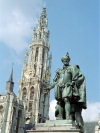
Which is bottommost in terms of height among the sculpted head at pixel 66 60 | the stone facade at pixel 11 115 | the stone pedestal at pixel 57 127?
the stone pedestal at pixel 57 127

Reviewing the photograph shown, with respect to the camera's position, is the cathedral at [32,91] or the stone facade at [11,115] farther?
the cathedral at [32,91]

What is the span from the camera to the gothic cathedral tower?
8009 cm

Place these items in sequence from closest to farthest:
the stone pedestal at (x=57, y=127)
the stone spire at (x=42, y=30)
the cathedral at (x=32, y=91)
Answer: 1. the stone pedestal at (x=57, y=127)
2. the cathedral at (x=32, y=91)
3. the stone spire at (x=42, y=30)

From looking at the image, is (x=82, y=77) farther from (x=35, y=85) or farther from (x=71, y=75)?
(x=35, y=85)

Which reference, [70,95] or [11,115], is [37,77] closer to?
[11,115]

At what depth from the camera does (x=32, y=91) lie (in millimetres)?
83375

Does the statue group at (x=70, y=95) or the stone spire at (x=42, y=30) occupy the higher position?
the stone spire at (x=42, y=30)

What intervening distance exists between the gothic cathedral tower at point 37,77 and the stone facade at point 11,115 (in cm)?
651

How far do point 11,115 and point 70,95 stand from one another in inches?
2350

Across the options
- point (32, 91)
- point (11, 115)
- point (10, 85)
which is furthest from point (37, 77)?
point (11, 115)

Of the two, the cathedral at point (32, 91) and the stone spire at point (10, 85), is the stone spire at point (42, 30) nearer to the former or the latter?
the cathedral at point (32, 91)

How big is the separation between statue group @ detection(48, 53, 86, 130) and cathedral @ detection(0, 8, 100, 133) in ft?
191

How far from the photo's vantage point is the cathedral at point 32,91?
67.8 metres

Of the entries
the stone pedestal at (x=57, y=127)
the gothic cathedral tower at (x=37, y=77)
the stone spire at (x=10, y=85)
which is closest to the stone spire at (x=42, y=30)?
the gothic cathedral tower at (x=37, y=77)
